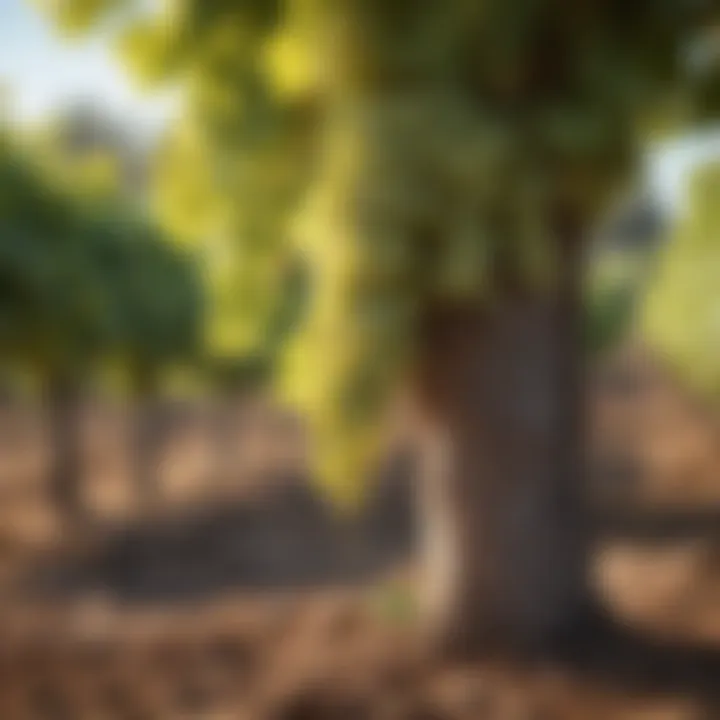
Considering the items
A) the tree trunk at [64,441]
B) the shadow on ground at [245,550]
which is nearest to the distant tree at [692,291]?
the shadow on ground at [245,550]

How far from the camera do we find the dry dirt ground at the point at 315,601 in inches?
55.3

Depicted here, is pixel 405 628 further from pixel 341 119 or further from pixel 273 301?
pixel 341 119

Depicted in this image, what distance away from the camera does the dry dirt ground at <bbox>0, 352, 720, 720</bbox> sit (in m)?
1.41

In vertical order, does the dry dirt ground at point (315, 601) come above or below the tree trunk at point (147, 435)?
below

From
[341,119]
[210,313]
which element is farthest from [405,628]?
[341,119]

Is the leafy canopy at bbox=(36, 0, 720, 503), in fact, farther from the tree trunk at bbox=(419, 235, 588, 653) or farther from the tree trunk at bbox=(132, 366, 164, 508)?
the tree trunk at bbox=(132, 366, 164, 508)

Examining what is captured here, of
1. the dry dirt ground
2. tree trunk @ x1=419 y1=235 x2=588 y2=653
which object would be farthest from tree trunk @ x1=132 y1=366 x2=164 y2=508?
tree trunk @ x1=419 y1=235 x2=588 y2=653

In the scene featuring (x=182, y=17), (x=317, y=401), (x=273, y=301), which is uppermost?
(x=182, y=17)

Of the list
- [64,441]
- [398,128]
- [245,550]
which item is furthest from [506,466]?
[64,441]

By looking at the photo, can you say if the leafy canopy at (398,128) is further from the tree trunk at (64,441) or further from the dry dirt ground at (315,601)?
the tree trunk at (64,441)

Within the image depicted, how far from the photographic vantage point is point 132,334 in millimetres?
2355

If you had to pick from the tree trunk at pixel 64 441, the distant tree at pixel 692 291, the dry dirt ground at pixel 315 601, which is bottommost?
the dry dirt ground at pixel 315 601

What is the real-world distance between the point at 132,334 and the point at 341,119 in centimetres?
111

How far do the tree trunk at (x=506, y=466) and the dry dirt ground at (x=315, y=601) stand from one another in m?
0.05
